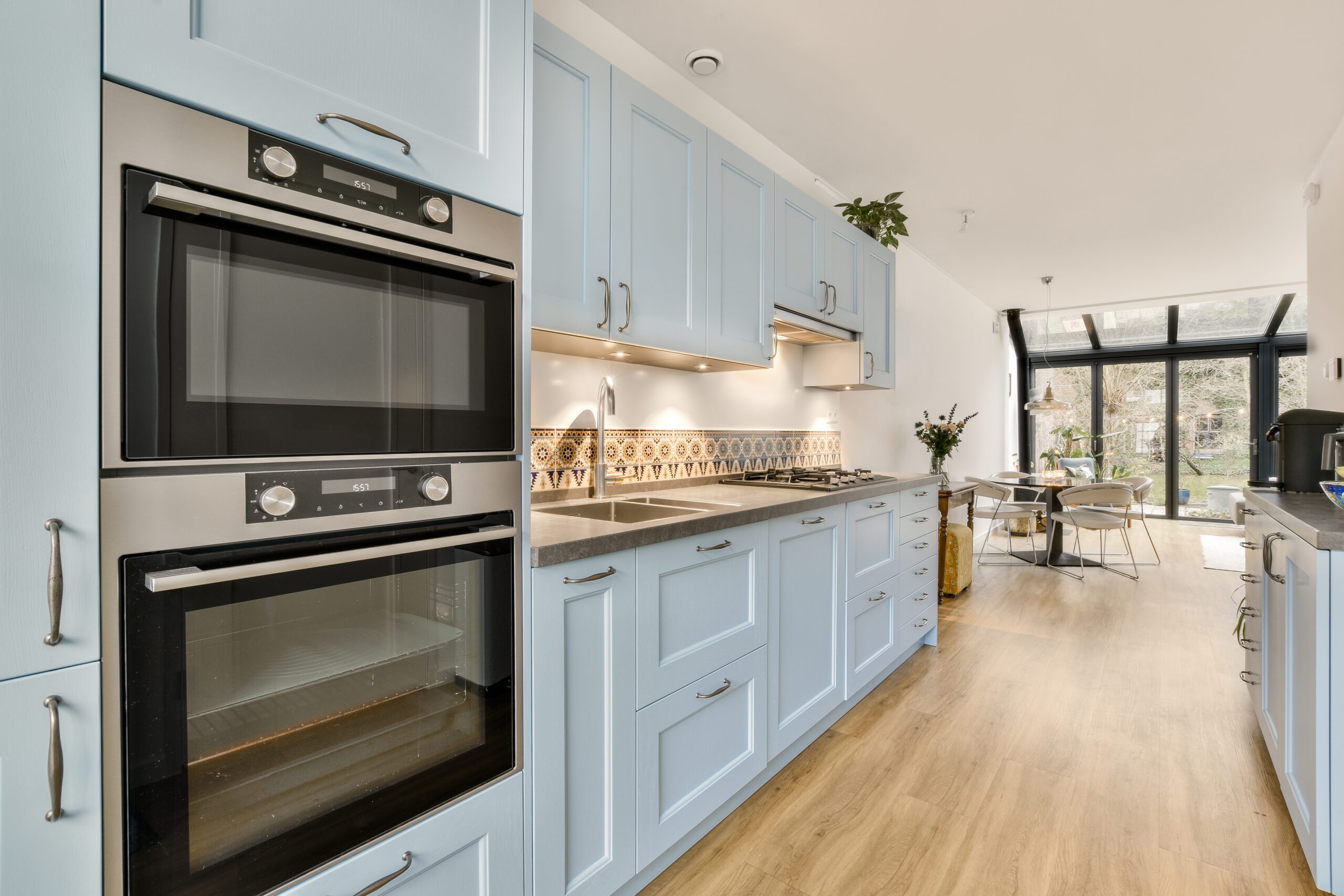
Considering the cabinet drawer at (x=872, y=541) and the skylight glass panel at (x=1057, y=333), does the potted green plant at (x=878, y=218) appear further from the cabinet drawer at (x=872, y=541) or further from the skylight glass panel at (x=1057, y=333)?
the skylight glass panel at (x=1057, y=333)

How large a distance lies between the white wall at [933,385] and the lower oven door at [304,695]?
3.04 meters

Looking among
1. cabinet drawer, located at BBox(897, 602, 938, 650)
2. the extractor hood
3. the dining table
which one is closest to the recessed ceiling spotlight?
the extractor hood

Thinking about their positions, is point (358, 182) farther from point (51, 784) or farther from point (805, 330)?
point (805, 330)

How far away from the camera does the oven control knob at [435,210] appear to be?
3.45ft

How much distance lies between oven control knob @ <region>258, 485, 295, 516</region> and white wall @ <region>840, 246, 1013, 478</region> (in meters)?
3.30

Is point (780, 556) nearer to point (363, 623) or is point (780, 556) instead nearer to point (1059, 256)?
point (363, 623)

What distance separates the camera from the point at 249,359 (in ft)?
2.87

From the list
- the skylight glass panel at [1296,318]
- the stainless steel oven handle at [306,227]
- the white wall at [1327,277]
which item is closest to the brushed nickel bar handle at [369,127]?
the stainless steel oven handle at [306,227]

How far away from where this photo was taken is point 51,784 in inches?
28.2

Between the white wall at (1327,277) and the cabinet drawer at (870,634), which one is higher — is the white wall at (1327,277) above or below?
above

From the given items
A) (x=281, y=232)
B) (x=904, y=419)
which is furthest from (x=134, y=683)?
(x=904, y=419)

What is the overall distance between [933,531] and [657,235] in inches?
90.0

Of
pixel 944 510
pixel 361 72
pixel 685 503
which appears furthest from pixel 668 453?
pixel 944 510

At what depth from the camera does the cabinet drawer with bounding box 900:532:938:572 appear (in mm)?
2922
